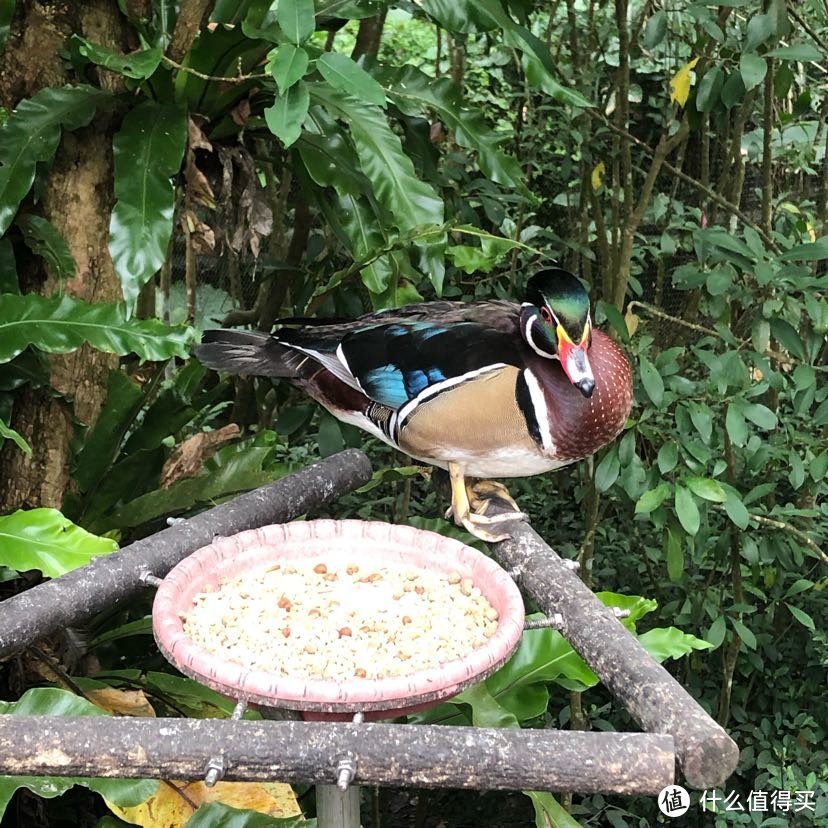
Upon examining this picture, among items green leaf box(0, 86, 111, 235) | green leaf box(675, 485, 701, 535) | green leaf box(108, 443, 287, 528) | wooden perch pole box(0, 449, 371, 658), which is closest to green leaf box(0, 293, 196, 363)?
green leaf box(0, 86, 111, 235)

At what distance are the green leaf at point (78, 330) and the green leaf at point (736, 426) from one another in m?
1.02

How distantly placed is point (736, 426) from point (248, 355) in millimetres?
929

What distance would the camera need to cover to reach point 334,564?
1338 millimetres

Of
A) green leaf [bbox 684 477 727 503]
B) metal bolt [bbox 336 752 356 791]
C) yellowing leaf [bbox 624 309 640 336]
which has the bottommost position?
green leaf [bbox 684 477 727 503]

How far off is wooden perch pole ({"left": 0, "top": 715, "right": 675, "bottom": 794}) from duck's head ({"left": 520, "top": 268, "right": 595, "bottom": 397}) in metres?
0.62

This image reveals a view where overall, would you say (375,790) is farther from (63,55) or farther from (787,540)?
(63,55)

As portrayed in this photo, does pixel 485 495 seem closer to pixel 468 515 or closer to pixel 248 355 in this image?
pixel 468 515

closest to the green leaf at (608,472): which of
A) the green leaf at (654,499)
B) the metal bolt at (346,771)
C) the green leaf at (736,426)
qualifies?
the green leaf at (654,499)

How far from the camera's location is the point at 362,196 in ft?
6.29

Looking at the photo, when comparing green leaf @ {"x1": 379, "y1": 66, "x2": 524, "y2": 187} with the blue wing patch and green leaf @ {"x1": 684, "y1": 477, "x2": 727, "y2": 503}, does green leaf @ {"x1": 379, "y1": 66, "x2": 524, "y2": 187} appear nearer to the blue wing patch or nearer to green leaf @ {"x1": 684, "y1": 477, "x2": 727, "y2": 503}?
the blue wing patch

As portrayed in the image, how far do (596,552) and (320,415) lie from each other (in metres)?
1.19

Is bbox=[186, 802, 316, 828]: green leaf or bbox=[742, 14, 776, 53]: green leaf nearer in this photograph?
bbox=[186, 802, 316, 828]: green leaf

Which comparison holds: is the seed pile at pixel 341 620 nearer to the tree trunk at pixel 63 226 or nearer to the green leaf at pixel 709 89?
the tree trunk at pixel 63 226

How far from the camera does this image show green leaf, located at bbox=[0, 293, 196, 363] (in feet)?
5.41
